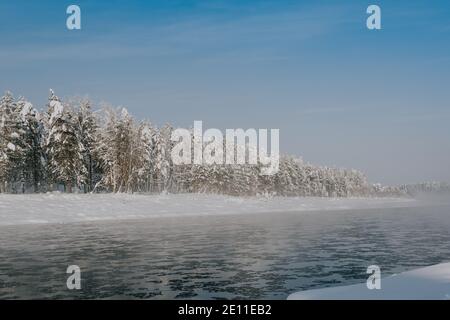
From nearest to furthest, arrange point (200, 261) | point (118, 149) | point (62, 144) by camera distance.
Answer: point (200, 261), point (62, 144), point (118, 149)

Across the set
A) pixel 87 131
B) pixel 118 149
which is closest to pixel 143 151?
pixel 118 149

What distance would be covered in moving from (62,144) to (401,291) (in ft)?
225

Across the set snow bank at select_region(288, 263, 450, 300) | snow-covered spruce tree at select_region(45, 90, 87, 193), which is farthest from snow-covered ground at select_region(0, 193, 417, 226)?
snow bank at select_region(288, 263, 450, 300)

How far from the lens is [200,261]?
21500 millimetres

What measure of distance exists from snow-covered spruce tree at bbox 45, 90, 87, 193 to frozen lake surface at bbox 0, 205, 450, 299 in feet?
137

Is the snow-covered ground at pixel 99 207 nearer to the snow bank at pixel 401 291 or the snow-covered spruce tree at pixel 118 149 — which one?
the snow-covered spruce tree at pixel 118 149

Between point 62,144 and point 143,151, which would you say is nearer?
point 62,144

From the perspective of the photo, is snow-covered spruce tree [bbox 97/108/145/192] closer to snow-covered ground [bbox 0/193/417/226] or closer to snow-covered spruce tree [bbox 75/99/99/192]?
snow-covered spruce tree [bbox 75/99/99/192]

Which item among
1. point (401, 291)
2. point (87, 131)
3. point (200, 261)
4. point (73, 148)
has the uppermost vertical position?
point (87, 131)

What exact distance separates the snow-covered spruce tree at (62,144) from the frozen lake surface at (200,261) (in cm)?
4186

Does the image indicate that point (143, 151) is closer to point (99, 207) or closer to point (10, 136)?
point (10, 136)

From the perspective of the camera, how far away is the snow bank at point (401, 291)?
38.4 ft
